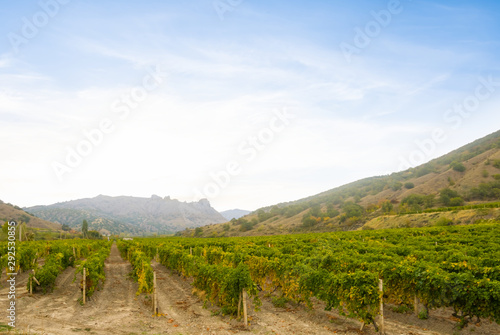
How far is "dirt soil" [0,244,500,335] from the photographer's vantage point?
35.6 ft

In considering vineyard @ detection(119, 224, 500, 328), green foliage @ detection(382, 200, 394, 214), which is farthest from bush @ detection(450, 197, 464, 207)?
vineyard @ detection(119, 224, 500, 328)

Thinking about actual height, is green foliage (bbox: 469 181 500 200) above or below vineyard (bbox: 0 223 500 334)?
above

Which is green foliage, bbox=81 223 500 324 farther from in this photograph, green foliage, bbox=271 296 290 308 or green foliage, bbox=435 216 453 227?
green foliage, bbox=435 216 453 227

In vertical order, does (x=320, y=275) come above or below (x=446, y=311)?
above

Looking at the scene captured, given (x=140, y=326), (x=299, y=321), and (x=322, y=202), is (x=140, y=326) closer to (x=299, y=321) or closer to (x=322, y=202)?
(x=299, y=321)

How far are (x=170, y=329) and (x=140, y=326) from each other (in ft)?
4.23

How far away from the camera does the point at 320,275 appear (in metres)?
12.3

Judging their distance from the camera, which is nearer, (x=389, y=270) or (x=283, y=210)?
(x=389, y=270)

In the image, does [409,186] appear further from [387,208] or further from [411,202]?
[387,208]

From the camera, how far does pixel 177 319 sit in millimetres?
12695

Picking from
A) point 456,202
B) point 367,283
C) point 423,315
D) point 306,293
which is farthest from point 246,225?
point 367,283

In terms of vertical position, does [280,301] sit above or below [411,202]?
below

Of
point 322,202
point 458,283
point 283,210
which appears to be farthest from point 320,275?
point 322,202

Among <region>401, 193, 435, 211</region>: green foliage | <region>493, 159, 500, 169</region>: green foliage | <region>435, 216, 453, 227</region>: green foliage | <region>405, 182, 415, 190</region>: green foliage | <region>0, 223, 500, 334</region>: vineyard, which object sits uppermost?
<region>493, 159, 500, 169</region>: green foliage
